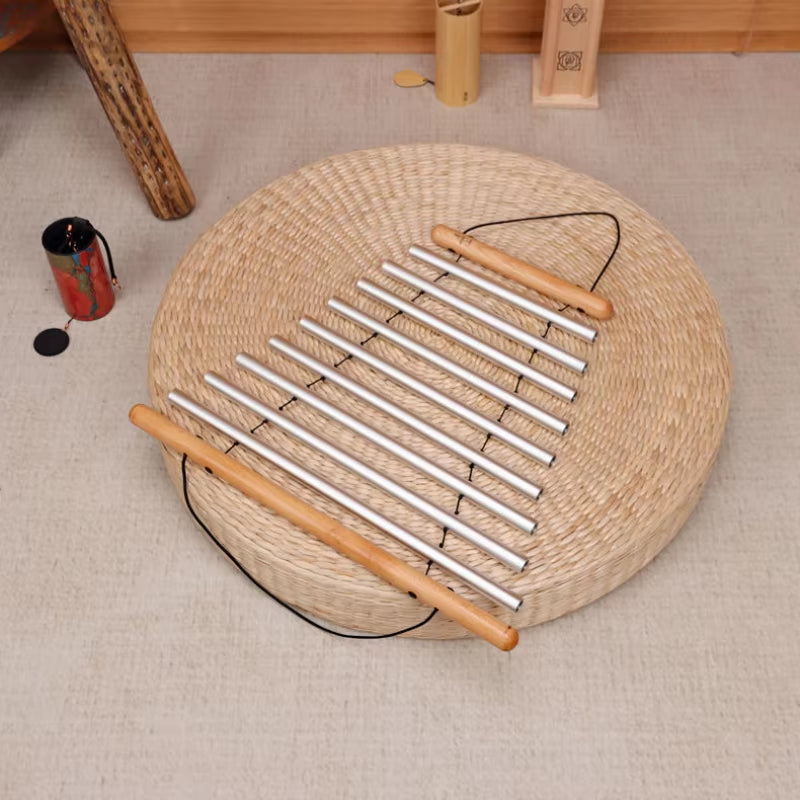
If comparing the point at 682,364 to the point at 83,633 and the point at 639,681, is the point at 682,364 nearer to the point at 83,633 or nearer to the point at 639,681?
the point at 639,681

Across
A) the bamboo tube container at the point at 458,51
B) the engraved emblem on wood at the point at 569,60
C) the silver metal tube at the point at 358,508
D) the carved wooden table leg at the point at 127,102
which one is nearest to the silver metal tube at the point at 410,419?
the silver metal tube at the point at 358,508

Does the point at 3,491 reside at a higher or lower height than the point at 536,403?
lower

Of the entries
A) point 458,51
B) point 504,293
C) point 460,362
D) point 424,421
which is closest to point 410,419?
point 424,421

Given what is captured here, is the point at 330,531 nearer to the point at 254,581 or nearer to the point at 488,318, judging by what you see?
the point at 254,581

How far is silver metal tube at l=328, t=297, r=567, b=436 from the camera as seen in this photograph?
1.47 meters

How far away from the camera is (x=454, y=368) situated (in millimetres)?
1534

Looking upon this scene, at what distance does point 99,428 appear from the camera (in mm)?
1671

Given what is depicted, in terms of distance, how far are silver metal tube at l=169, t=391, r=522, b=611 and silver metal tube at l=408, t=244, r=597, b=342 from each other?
1.30 ft

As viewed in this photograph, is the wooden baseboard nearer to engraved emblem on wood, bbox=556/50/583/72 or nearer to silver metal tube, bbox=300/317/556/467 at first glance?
engraved emblem on wood, bbox=556/50/583/72

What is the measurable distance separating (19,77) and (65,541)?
1086mm

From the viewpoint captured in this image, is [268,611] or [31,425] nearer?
[268,611]

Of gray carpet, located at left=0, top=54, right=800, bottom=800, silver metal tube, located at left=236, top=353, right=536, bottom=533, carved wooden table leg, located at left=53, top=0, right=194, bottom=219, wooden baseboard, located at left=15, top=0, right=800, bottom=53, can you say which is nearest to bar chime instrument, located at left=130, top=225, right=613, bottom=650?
silver metal tube, located at left=236, top=353, right=536, bottom=533

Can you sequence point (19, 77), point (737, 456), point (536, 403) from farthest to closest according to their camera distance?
point (19, 77) → point (737, 456) → point (536, 403)

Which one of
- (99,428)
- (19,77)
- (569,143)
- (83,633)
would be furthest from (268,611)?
(19,77)
